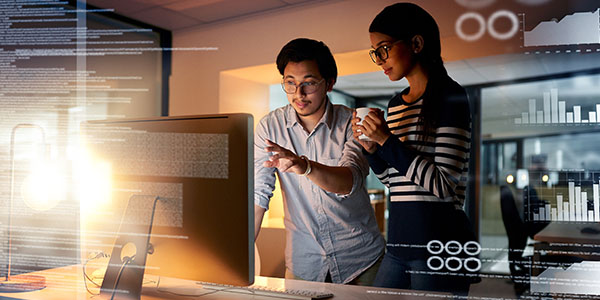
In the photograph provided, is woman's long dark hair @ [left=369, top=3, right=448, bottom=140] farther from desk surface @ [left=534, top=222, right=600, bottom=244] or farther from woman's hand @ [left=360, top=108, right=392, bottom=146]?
desk surface @ [left=534, top=222, right=600, bottom=244]

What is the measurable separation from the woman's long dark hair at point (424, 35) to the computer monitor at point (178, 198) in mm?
682

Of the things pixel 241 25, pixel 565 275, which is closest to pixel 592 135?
pixel 565 275

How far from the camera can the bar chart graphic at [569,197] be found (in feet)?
5.09

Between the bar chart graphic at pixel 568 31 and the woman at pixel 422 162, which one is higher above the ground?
the bar chart graphic at pixel 568 31

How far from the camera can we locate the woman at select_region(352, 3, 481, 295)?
1454mm

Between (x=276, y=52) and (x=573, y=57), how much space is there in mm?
1222

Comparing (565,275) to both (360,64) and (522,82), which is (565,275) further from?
(360,64)

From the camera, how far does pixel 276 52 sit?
224cm

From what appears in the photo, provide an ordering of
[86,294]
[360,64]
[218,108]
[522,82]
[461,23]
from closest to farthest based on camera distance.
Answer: [86,294] → [522,82] → [461,23] → [360,64] → [218,108]

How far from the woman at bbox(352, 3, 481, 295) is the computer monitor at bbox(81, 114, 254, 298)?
0.52m
